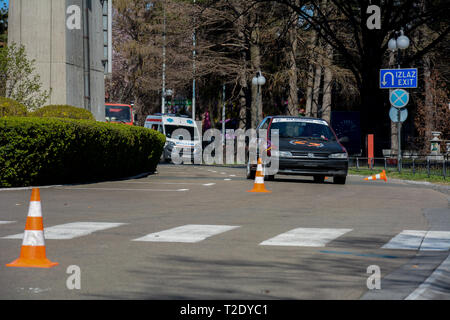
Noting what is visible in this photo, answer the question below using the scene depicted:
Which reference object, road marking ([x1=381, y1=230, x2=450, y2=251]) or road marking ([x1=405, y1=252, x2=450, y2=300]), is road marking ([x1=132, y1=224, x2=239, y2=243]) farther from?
road marking ([x1=405, y1=252, x2=450, y2=300])

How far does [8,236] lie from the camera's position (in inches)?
388

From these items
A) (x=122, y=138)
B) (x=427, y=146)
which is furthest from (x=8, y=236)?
(x=427, y=146)

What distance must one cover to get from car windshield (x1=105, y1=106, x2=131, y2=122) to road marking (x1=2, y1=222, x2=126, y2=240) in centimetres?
3565

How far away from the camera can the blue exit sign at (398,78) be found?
26.9 metres

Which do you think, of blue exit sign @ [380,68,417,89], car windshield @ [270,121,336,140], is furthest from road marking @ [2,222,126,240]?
blue exit sign @ [380,68,417,89]

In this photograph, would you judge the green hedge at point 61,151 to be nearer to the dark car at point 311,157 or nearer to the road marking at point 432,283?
the dark car at point 311,157

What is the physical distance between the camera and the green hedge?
1736 cm

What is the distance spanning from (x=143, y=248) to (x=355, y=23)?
25671mm

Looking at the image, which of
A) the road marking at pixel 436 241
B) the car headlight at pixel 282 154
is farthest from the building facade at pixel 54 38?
the road marking at pixel 436 241

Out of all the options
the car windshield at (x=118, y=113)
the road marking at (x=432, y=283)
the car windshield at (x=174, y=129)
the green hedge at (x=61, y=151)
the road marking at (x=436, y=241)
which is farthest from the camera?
the car windshield at (x=118, y=113)

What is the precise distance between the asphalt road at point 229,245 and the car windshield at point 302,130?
5.35 meters
